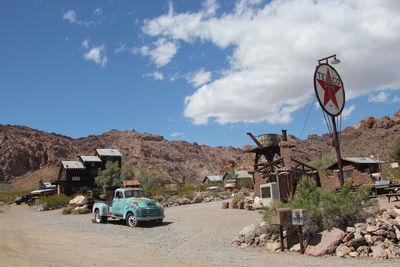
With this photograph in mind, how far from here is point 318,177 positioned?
23.3 metres

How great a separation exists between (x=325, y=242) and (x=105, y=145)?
581 feet

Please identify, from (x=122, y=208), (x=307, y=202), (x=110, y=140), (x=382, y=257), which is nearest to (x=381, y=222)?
(x=382, y=257)

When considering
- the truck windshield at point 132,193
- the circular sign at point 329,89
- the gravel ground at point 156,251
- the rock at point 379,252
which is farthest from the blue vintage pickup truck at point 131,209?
the rock at point 379,252

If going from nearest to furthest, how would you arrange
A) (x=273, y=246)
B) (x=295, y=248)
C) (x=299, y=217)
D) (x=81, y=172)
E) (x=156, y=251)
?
(x=299, y=217)
(x=295, y=248)
(x=273, y=246)
(x=156, y=251)
(x=81, y=172)

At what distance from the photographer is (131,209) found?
17.4 m

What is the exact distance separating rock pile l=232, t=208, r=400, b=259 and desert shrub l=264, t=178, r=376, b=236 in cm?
39

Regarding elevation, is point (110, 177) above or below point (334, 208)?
above

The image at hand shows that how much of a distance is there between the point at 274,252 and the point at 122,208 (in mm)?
10484

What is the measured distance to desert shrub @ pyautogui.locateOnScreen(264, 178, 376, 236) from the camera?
32.6 ft

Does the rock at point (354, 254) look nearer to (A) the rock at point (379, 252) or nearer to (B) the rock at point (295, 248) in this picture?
(A) the rock at point (379, 252)

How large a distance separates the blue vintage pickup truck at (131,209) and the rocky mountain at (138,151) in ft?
267

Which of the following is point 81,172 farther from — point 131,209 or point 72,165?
point 131,209

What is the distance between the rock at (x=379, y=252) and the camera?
8.16 m

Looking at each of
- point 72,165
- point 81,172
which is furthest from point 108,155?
point 72,165
